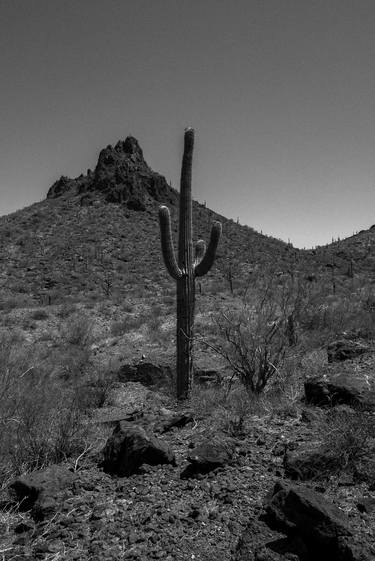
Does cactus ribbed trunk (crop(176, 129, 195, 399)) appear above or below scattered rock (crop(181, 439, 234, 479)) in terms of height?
above

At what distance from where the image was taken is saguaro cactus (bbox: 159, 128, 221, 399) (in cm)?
852

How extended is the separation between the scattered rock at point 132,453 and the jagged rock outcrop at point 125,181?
43.7 meters

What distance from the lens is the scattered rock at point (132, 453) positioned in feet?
12.8

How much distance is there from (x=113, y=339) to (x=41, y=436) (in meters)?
11.3

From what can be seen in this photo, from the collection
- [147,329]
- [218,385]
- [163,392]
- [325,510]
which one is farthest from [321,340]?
[325,510]

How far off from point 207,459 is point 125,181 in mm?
47230

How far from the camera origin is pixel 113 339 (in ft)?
51.4

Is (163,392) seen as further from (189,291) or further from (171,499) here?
(171,499)

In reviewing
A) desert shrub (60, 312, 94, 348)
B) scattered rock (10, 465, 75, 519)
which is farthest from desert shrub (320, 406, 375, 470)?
desert shrub (60, 312, 94, 348)

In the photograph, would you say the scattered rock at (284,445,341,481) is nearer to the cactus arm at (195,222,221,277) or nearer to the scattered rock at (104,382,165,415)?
the scattered rock at (104,382,165,415)

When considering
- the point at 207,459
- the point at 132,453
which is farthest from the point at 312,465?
the point at 132,453

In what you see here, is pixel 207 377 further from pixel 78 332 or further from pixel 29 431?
pixel 78 332

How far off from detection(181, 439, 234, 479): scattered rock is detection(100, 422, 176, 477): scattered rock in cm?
26

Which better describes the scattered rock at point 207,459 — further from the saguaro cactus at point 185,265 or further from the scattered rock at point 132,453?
the saguaro cactus at point 185,265
